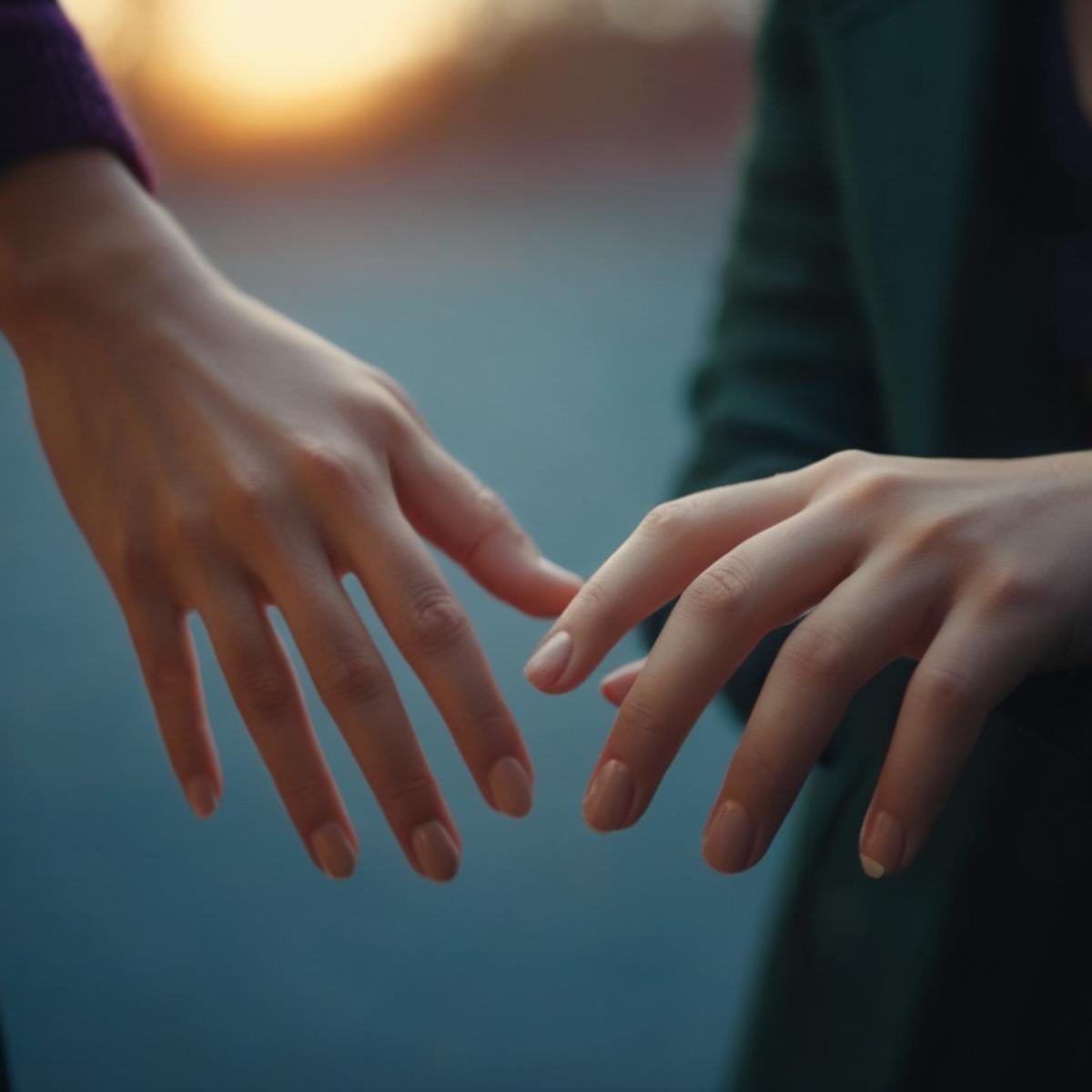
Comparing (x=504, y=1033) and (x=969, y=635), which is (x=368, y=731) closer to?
(x=969, y=635)

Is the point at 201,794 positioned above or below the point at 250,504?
below

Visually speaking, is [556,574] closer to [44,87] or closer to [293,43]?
[44,87]

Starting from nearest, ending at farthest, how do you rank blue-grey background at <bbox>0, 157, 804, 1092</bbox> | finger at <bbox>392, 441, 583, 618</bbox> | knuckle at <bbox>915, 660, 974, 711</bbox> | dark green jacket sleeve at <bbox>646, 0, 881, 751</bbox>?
knuckle at <bbox>915, 660, 974, 711</bbox> < finger at <bbox>392, 441, 583, 618</bbox> < dark green jacket sleeve at <bbox>646, 0, 881, 751</bbox> < blue-grey background at <bbox>0, 157, 804, 1092</bbox>

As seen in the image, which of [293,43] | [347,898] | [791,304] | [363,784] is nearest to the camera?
[791,304]

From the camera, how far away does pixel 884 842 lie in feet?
1.35

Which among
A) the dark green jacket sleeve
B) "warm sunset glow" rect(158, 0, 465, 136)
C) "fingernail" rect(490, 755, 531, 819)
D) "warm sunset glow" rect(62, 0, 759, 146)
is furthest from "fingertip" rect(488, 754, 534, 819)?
"warm sunset glow" rect(158, 0, 465, 136)

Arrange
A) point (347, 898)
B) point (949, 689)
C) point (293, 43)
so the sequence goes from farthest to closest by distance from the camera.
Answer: point (293, 43) → point (347, 898) → point (949, 689)

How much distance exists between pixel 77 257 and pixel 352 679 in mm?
241

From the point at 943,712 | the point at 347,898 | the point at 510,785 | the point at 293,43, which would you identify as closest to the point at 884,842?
the point at 943,712

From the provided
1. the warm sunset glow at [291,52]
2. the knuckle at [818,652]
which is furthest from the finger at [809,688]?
the warm sunset glow at [291,52]

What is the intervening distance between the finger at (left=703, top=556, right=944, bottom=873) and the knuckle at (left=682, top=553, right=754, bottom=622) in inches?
1.1

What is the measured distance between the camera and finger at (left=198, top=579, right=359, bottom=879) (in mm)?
436

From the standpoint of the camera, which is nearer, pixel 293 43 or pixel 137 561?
pixel 137 561

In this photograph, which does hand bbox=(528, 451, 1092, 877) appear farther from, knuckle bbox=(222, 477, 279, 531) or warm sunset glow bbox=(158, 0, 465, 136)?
warm sunset glow bbox=(158, 0, 465, 136)
